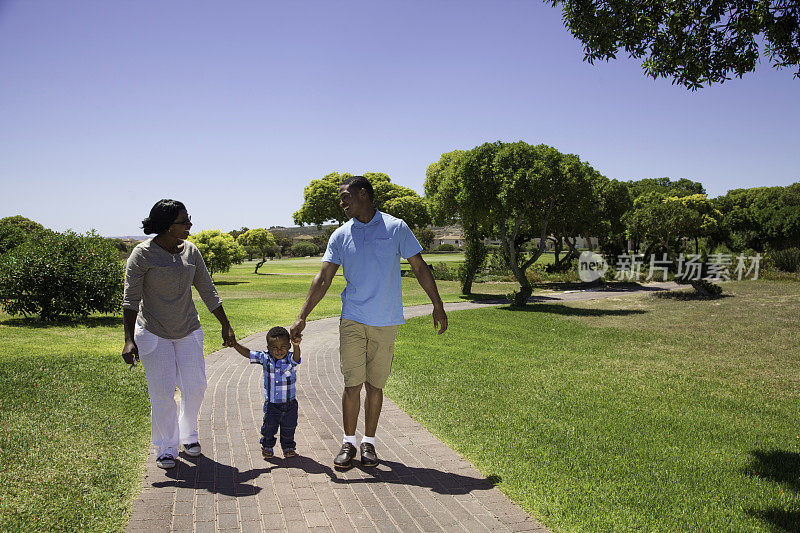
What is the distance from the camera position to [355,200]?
13.7 feet

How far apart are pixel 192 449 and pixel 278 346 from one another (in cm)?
114

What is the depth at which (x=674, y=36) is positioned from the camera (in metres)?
6.13

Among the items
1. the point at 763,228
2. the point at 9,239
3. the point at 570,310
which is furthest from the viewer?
the point at 763,228

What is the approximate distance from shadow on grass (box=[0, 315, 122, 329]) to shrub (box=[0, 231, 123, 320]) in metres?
0.18

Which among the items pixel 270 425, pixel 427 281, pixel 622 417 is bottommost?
pixel 622 417

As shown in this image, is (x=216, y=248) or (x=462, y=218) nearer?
(x=462, y=218)

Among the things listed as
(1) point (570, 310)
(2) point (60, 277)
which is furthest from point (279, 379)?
(1) point (570, 310)

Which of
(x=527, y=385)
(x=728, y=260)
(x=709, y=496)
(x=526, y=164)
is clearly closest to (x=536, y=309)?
(x=526, y=164)

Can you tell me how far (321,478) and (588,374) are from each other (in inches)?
211

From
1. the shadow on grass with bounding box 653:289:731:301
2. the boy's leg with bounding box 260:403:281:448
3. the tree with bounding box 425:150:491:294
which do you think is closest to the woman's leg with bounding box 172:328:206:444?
the boy's leg with bounding box 260:403:281:448

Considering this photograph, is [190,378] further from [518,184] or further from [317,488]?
[518,184]

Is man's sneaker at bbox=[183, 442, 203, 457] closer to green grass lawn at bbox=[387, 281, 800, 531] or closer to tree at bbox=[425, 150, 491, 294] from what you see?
green grass lawn at bbox=[387, 281, 800, 531]

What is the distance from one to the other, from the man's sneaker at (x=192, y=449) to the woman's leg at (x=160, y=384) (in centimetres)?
19

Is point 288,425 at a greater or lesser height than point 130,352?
lesser
